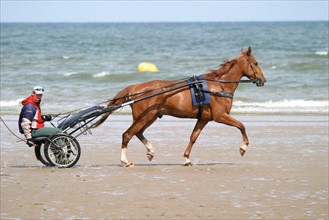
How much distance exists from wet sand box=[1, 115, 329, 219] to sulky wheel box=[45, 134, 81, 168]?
19 cm

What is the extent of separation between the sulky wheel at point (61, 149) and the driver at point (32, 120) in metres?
0.13

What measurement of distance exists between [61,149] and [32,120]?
629 millimetres

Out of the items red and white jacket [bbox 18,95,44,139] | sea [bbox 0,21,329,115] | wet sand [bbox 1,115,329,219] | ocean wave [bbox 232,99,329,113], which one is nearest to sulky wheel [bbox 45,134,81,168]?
wet sand [bbox 1,115,329,219]

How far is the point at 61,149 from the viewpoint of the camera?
11.9 meters

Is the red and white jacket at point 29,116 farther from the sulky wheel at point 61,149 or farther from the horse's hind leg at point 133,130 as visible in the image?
the horse's hind leg at point 133,130

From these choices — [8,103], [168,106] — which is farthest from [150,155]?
[8,103]

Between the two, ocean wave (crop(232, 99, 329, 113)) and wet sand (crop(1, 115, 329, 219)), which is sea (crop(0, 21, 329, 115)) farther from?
wet sand (crop(1, 115, 329, 219))

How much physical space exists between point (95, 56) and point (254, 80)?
38.2 m

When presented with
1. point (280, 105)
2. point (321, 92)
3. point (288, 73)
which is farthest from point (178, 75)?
point (280, 105)

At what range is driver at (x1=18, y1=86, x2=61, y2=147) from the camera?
11.7 m

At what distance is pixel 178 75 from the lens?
35125 mm

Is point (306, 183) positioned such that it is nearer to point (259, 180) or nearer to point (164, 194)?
point (259, 180)

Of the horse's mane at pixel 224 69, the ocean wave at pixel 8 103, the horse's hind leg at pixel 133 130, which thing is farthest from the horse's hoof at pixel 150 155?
the ocean wave at pixel 8 103

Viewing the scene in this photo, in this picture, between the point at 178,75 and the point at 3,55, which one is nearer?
the point at 178,75
